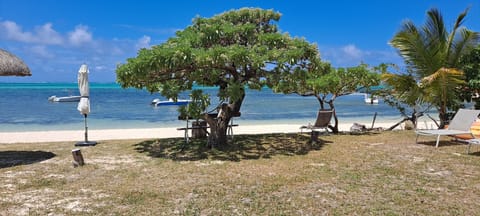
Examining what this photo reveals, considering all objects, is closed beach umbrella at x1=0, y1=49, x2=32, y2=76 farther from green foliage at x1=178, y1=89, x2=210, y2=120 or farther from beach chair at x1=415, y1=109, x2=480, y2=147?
beach chair at x1=415, y1=109, x2=480, y2=147

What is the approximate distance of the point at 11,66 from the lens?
6879 mm

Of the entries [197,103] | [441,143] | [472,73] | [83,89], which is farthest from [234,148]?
[472,73]

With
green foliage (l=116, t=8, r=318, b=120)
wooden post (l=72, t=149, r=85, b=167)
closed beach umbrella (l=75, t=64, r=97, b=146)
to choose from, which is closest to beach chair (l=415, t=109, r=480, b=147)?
green foliage (l=116, t=8, r=318, b=120)

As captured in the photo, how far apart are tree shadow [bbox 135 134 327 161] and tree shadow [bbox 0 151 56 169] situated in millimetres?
1920

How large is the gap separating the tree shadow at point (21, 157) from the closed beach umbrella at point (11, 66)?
1.72 m

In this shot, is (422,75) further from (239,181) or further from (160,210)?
(160,210)

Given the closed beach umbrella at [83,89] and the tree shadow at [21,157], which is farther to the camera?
the closed beach umbrella at [83,89]

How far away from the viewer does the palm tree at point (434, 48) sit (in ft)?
34.2

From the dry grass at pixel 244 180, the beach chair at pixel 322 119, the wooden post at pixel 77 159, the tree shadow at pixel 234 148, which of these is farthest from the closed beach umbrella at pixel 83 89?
the beach chair at pixel 322 119

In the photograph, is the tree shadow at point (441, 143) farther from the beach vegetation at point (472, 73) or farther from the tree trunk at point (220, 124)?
the tree trunk at point (220, 124)

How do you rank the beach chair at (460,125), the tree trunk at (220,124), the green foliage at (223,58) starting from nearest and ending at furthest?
the green foliage at (223,58) → the tree trunk at (220,124) → the beach chair at (460,125)

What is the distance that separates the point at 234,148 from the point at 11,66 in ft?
16.1

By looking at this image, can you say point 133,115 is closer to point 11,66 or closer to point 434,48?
point 11,66

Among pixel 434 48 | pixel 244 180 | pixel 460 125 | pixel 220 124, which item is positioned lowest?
pixel 244 180
